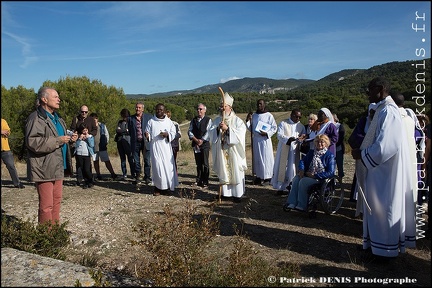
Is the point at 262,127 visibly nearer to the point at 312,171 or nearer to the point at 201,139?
the point at 201,139

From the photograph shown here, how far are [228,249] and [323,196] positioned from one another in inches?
75.8

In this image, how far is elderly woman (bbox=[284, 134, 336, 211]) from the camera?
580cm

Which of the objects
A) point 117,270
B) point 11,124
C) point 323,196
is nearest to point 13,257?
point 117,270

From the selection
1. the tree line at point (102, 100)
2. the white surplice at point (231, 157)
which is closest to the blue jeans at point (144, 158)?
the white surplice at point (231, 157)

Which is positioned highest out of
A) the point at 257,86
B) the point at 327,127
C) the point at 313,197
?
the point at 257,86

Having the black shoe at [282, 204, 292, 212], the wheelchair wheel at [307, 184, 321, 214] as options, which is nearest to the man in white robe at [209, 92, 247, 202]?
the black shoe at [282, 204, 292, 212]

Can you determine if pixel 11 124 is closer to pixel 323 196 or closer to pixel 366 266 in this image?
pixel 323 196

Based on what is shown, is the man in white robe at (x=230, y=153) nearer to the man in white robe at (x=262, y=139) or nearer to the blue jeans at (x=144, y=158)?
the man in white robe at (x=262, y=139)

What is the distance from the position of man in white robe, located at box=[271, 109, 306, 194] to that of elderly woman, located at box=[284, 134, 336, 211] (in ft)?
5.12

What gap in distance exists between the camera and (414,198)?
4.14 meters

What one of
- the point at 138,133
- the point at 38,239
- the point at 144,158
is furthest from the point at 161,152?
the point at 38,239

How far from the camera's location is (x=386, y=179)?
4.04 metres

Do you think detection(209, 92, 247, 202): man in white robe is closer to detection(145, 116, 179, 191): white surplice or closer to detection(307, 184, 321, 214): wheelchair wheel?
detection(145, 116, 179, 191): white surplice

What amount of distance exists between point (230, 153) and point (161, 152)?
5.47ft
